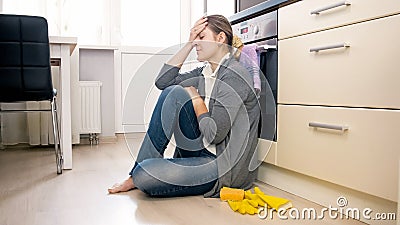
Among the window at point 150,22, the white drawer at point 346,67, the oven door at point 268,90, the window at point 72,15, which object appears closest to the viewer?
the white drawer at point 346,67

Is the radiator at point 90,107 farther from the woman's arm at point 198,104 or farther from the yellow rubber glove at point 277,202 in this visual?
the yellow rubber glove at point 277,202

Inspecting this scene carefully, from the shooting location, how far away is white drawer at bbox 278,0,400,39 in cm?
136

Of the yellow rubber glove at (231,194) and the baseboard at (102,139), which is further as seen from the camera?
the baseboard at (102,139)

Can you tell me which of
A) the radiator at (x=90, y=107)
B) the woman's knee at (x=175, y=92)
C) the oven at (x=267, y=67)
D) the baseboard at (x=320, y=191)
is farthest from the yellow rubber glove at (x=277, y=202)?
the radiator at (x=90, y=107)

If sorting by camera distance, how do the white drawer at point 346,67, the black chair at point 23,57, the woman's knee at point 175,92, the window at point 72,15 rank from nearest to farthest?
the white drawer at point 346,67 → the woman's knee at point 175,92 → the black chair at point 23,57 → the window at point 72,15

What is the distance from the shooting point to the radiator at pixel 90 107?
3.57 meters

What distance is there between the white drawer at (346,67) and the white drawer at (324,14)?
27 millimetres

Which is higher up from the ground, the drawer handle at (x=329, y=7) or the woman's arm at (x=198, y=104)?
the drawer handle at (x=329, y=7)

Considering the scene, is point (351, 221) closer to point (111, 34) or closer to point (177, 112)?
point (177, 112)

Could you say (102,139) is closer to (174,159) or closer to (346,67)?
(174,159)

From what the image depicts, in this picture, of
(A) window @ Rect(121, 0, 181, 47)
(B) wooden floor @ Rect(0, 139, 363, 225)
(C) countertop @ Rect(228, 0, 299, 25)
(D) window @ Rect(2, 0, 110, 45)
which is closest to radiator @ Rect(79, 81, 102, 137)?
(D) window @ Rect(2, 0, 110, 45)

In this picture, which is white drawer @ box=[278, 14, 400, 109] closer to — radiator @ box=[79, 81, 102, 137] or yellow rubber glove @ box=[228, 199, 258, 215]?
yellow rubber glove @ box=[228, 199, 258, 215]

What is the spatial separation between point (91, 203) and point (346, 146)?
1.02 m

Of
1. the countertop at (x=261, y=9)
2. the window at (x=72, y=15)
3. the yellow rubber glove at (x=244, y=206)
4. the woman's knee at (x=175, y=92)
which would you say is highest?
the window at (x=72, y=15)
